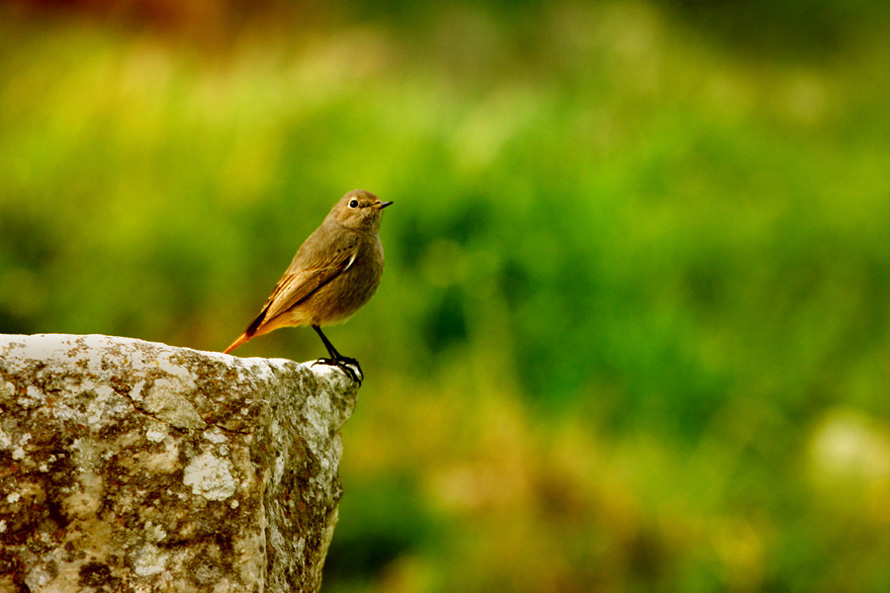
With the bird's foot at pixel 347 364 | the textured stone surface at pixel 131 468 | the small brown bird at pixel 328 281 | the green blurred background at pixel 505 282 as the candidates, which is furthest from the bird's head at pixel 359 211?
the green blurred background at pixel 505 282

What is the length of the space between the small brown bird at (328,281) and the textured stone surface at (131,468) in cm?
203

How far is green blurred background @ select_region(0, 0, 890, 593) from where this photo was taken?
8.90 m

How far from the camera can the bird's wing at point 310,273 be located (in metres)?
5.19

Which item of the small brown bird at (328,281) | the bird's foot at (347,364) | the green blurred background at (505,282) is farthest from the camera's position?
the green blurred background at (505,282)

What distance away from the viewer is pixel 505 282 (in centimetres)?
1033

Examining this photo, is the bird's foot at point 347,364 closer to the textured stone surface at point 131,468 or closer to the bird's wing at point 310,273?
the bird's wing at point 310,273

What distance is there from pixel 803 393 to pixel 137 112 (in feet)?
26.9

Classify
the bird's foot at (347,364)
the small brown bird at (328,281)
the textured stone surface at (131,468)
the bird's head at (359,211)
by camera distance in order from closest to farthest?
the textured stone surface at (131,468) < the bird's foot at (347,364) < the small brown bird at (328,281) < the bird's head at (359,211)

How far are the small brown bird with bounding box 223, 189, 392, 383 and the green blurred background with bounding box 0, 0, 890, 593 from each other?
12.9 ft

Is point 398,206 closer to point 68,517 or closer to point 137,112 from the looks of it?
point 137,112

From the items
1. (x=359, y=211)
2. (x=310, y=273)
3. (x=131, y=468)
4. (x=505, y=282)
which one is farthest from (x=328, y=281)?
(x=505, y=282)

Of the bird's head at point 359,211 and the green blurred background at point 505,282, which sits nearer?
the bird's head at point 359,211

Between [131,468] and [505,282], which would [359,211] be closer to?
[131,468]

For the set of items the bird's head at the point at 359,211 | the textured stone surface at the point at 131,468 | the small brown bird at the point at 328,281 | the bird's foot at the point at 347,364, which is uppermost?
the bird's head at the point at 359,211
